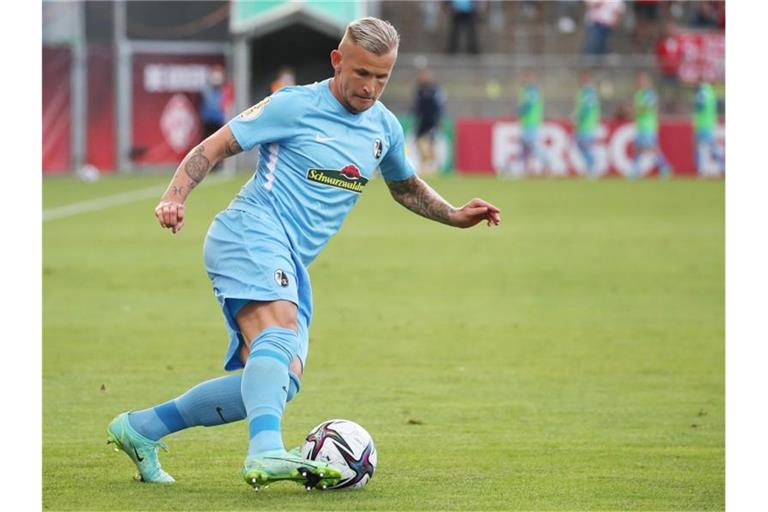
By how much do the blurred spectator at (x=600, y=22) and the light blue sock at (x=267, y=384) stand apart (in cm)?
3269

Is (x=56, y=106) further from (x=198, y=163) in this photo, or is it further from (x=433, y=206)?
(x=198, y=163)

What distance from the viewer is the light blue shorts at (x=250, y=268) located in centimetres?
605

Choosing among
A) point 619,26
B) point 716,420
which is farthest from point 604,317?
point 619,26

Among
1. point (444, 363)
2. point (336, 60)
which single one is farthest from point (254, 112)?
point (444, 363)

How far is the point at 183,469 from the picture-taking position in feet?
22.1

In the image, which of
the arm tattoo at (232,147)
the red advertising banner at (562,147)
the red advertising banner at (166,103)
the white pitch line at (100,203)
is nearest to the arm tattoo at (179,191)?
the arm tattoo at (232,147)

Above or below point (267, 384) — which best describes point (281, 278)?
above

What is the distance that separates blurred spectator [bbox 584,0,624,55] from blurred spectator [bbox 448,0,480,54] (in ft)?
Answer: 9.40

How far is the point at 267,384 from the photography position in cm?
588

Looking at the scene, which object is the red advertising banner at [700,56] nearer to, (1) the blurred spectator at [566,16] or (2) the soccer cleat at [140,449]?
(1) the blurred spectator at [566,16]

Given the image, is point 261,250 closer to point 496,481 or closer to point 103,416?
point 496,481

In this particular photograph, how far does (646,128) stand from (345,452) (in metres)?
29.2

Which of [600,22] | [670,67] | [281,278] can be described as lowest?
[670,67]

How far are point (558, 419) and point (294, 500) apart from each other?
2.62 metres
